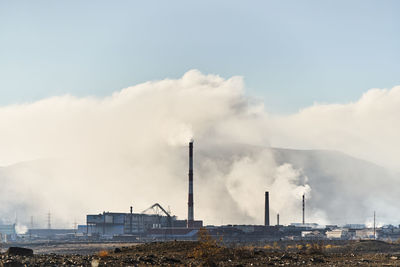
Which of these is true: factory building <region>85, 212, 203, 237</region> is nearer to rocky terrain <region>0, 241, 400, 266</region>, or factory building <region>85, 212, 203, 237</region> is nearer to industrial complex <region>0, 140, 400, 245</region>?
industrial complex <region>0, 140, 400, 245</region>

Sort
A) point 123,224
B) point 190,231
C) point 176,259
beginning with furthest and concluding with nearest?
point 123,224 → point 190,231 → point 176,259

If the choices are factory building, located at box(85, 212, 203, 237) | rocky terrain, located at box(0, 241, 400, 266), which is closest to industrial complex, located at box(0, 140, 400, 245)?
factory building, located at box(85, 212, 203, 237)

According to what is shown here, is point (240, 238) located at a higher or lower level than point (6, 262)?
lower

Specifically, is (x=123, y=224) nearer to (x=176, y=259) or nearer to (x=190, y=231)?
(x=190, y=231)

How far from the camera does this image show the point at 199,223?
6122 inches

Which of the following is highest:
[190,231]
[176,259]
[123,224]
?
[176,259]

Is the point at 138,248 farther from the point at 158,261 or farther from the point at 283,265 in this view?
the point at 283,265

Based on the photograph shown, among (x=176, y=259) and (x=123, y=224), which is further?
(x=123, y=224)

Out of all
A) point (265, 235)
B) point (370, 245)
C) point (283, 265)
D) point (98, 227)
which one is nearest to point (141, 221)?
point (98, 227)

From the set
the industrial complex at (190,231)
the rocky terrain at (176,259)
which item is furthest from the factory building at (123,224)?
the rocky terrain at (176,259)

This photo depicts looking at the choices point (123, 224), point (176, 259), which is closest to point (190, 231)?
point (123, 224)

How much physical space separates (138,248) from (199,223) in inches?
4451

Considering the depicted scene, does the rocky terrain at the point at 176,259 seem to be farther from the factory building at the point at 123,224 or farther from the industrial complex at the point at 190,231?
the factory building at the point at 123,224

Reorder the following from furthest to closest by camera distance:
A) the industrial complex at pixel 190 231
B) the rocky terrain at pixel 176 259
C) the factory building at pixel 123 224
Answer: the factory building at pixel 123 224, the industrial complex at pixel 190 231, the rocky terrain at pixel 176 259
